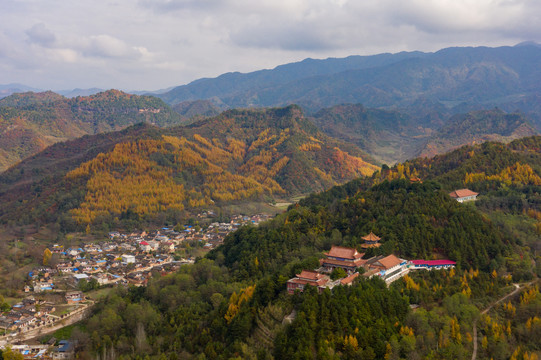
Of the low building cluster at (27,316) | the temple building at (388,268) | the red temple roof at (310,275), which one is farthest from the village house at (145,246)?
the temple building at (388,268)

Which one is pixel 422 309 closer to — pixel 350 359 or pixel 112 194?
pixel 350 359

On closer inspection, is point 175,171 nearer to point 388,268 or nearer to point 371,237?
point 371,237

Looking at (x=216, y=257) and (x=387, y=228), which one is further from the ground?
(x=387, y=228)

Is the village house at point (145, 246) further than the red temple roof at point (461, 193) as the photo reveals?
Yes

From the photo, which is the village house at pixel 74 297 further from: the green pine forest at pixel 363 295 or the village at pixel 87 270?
the green pine forest at pixel 363 295

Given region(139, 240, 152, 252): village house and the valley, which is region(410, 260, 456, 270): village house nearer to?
the valley

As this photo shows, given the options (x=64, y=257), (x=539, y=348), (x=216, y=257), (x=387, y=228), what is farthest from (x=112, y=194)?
(x=539, y=348)
